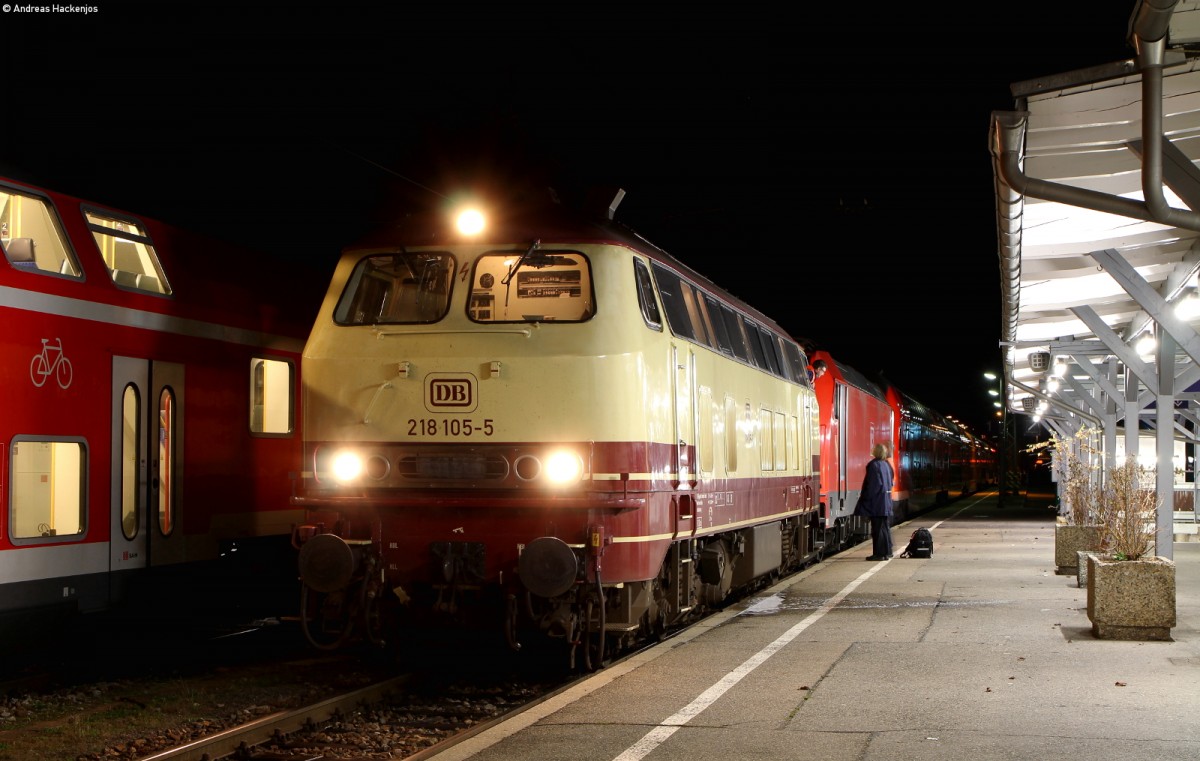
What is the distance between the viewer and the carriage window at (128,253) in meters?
10.8

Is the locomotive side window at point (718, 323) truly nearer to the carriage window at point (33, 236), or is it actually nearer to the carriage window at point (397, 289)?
the carriage window at point (397, 289)

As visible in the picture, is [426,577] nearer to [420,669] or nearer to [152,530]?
[420,669]

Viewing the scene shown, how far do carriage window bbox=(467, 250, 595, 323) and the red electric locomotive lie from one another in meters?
3.36

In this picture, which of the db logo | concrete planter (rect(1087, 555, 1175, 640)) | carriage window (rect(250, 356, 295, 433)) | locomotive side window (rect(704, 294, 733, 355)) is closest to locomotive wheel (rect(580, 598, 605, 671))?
the db logo

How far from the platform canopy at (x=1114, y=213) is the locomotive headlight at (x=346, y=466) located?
16.7 ft

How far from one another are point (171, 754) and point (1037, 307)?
43.8ft

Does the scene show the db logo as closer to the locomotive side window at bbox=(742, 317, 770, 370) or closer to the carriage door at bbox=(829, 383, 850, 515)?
the locomotive side window at bbox=(742, 317, 770, 370)

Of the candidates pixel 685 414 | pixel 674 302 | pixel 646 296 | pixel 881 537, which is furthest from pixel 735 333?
pixel 881 537

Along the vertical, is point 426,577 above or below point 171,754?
above

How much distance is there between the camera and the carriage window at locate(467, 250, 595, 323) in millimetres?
9484

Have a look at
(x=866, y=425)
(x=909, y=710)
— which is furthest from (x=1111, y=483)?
(x=866, y=425)

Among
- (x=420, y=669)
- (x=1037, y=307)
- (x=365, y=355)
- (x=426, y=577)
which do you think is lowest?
(x=420, y=669)

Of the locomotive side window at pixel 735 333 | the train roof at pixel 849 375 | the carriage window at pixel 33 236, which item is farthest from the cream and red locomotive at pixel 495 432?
the train roof at pixel 849 375

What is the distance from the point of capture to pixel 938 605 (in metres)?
13.6
